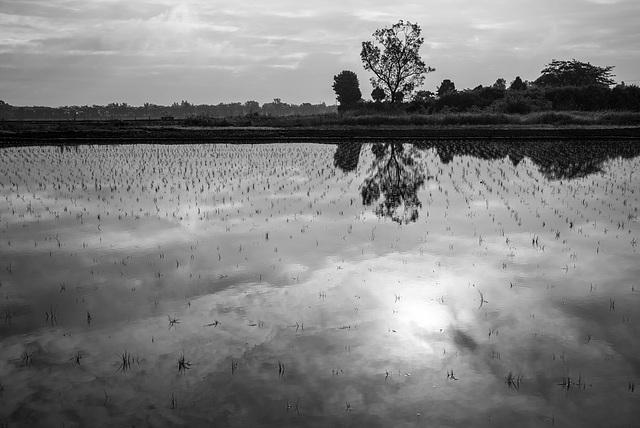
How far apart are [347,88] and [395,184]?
191ft

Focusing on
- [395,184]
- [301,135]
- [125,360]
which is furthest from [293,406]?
[301,135]

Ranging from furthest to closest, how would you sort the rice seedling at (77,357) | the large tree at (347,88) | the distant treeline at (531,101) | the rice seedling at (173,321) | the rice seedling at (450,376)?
1. the large tree at (347,88)
2. the distant treeline at (531,101)
3. the rice seedling at (173,321)
4. the rice seedling at (77,357)
5. the rice seedling at (450,376)

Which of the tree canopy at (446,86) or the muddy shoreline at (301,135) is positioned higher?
the tree canopy at (446,86)

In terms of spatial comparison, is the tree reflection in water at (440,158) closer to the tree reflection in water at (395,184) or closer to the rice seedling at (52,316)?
the tree reflection in water at (395,184)

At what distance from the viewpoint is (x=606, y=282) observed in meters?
6.97

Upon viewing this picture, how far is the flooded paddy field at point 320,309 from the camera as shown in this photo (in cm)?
411

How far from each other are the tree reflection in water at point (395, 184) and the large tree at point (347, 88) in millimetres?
48607

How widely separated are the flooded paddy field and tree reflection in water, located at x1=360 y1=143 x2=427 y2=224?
144mm

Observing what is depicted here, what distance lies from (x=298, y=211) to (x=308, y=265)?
416 centimetres

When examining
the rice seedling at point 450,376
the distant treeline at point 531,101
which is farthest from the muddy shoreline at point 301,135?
the rice seedling at point 450,376

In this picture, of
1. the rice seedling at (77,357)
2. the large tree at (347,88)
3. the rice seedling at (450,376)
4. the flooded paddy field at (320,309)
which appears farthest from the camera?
the large tree at (347,88)

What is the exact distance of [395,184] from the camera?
15.6 meters

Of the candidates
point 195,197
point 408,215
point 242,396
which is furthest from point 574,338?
point 195,197

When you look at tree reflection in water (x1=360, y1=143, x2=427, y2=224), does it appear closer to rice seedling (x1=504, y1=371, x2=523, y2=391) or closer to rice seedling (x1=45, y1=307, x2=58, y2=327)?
rice seedling (x1=504, y1=371, x2=523, y2=391)
